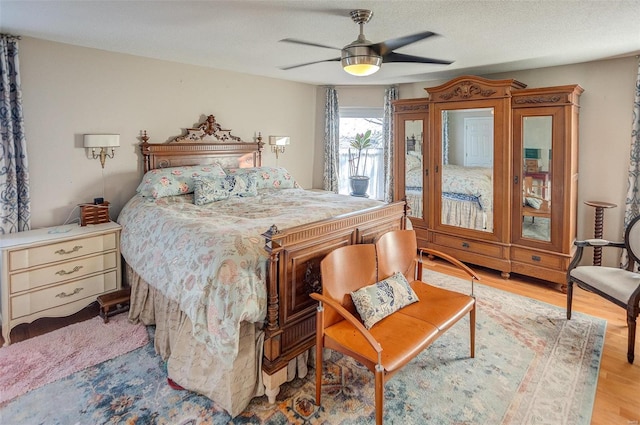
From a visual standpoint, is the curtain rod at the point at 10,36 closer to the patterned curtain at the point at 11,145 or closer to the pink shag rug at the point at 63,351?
the patterned curtain at the point at 11,145

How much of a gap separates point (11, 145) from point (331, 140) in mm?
3928

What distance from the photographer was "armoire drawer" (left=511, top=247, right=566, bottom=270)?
385cm

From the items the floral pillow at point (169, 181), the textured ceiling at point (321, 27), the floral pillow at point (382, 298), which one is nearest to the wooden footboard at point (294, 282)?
the floral pillow at point (382, 298)

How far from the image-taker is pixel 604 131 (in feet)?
13.0

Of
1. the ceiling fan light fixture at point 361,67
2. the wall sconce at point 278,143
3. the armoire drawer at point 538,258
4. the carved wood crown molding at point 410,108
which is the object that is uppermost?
the carved wood crown molding at point 410,108

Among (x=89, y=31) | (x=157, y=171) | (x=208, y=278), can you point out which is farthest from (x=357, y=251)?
(x=89, y=31)

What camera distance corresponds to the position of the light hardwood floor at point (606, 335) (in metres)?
2.11

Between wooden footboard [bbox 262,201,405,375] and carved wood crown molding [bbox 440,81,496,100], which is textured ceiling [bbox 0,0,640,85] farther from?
wooden footboard [bbox 262,201,405,375]

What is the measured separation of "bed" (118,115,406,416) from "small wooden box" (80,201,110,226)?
10.8 inches

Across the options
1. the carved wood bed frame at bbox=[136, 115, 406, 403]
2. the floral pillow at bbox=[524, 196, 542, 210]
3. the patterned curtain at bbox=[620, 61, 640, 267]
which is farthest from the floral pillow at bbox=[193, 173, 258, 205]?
the patterned curtain at bbox=[620, 61, 640, 267]

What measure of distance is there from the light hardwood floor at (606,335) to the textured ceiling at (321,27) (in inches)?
94.5

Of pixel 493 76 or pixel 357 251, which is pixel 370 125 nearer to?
pixel 493 76

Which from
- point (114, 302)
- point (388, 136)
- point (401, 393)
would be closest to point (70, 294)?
point (114, 302)

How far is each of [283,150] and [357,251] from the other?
333 cm
